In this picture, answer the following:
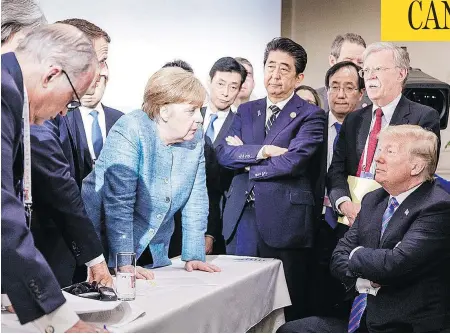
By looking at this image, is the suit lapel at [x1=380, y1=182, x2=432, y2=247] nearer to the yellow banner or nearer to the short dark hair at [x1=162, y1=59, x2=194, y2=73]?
the yellow banner

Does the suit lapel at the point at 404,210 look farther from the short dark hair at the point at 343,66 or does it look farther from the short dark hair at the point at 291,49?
the short dark hair at the point at 343,66

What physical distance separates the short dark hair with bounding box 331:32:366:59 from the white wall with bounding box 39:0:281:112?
423mm

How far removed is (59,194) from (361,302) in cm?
122

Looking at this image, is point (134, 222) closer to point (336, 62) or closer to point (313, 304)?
point (313, 304)

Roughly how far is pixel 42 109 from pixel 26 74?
3.6 inches

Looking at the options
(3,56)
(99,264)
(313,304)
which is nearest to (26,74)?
(3,56)

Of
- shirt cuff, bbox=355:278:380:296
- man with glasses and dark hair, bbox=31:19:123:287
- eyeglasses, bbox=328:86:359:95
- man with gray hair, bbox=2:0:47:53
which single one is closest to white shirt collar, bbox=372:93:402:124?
eyeglasses, bbox=328:86:359:95

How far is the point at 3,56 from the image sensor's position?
157 centimetres

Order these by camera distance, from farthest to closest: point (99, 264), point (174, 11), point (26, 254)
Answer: point (174, 11)
point (99, 264)
point (26, 254)

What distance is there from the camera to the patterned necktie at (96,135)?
10.2 ft

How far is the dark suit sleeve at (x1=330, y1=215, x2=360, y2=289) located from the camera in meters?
2.71

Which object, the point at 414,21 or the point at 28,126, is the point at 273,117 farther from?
the point at 28,126

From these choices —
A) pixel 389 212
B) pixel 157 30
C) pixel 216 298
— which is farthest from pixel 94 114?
pixel 389 212

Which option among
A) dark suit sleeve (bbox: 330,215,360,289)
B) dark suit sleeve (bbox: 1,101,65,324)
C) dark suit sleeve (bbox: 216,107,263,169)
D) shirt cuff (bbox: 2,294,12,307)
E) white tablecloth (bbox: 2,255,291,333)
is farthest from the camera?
dark suit sleeve (bbox: 216,107,263,169)
